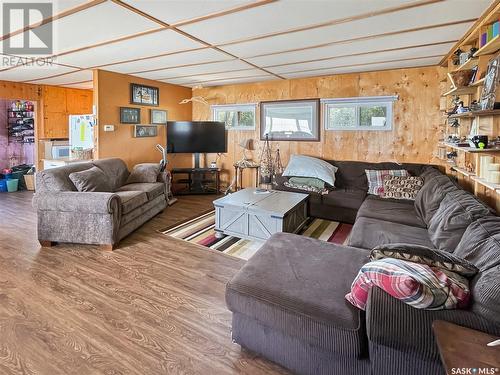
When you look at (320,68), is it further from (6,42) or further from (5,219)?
(5,219)

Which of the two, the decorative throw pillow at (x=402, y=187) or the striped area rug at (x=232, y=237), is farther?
the decorative throw pillow at (x=402, y=187)

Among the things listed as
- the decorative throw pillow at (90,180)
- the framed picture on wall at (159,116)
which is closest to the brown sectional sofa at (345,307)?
the decorative throw pillow at (90,180)

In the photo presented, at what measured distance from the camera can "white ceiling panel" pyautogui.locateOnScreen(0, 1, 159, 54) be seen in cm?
240

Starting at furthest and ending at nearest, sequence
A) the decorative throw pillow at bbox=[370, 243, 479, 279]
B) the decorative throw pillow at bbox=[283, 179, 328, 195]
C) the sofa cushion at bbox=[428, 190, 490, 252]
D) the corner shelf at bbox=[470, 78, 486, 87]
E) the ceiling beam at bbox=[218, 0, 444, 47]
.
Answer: the decorative throw pillow at bbox=[283, 179, 328, 195]
the corner shelf at bbox=[470, 78, 486, 87]
the ceiling beam at bbox=[218, 0, 444, 47]
the sofa cushion at bbox=[428, 190, 490, 252]
the decorative throw pillow at bbox=[370, 243, 479, 279]

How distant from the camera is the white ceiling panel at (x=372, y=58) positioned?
358 cm

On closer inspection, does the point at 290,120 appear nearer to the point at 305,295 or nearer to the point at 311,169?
the point at 311,169

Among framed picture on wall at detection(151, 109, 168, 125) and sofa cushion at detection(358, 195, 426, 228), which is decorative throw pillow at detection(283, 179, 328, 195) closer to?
sofa cushion at detection(358, 195, 426, 228)

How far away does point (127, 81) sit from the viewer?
16.8 feet

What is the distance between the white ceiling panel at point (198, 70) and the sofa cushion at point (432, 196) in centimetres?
275

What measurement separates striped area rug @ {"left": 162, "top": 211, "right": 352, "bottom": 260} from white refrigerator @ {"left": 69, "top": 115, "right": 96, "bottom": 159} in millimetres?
2409

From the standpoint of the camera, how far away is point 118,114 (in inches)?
197

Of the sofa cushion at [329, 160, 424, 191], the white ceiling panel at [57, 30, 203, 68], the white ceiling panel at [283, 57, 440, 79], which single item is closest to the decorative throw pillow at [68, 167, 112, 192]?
the white ceiling panel at [57, 30, 203, 68]

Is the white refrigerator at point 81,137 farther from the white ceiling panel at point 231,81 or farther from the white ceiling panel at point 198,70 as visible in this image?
the white ceiling panel at point 231,81

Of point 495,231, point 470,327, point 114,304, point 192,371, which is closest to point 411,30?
point 495,231
